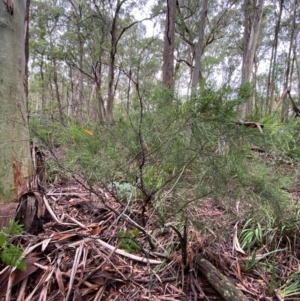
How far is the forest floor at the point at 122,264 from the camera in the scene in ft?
4.40

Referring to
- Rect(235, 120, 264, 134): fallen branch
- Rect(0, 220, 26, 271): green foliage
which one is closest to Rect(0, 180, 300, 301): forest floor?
Rect(0, 220, 26, 271): green foliage

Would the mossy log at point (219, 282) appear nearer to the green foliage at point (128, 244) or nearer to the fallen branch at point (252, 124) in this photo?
the green foliage at point (128, 244)

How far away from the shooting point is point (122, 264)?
5.03ft

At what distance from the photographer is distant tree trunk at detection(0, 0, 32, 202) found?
1603mm

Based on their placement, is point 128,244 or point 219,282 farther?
point 128,244

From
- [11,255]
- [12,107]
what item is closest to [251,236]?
[11,255]

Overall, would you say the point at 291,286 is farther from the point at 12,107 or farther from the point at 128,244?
the point at 12,107

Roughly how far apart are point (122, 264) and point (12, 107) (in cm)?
126

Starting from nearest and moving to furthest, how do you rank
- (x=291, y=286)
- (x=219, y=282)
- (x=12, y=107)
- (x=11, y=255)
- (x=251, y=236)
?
(x=11, y=255) → (x=219, y=282) → (x=291, y=286) → (x=12, y=107) → (x=251, y=236)

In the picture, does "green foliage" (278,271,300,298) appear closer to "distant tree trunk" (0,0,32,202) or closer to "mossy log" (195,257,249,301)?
"mossy log" (195,257,249,301)

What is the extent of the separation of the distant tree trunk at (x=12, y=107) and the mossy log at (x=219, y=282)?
129cm

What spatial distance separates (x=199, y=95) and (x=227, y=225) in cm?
111

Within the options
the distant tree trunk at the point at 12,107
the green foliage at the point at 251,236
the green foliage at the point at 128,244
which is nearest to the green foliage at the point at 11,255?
the distant tree trunk at the point at 12,107

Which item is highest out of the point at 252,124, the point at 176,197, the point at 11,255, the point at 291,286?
the point at 252,124
